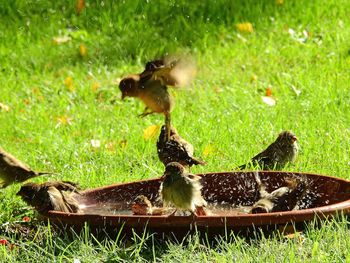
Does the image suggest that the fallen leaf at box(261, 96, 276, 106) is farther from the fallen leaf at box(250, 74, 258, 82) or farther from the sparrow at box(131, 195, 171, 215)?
the sparrow at box(131, 195, 171, 215)

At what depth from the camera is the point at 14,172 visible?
22.9ft

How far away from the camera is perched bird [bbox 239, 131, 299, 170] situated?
7.32 m

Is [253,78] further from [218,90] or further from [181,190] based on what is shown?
[181,190]

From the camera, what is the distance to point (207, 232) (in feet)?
17.8

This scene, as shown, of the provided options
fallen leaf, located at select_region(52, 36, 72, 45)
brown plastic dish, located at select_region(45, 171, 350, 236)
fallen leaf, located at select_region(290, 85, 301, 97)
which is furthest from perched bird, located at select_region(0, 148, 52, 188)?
fallen leaf, located at select_region(52, 36, 72, 45)

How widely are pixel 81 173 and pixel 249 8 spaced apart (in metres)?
5.10

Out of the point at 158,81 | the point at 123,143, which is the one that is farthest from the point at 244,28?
the point at 158,81

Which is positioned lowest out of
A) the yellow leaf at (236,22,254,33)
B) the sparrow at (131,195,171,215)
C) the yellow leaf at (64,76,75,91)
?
the yellow leaf at (64,76,75,91)

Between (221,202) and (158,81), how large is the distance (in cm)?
105

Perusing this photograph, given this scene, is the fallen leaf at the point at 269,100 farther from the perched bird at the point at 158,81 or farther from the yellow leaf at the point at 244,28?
the perched bird at the point at 158,81

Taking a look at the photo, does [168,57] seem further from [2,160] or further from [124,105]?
[124,105]

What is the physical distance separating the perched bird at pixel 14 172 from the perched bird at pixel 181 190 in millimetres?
1555

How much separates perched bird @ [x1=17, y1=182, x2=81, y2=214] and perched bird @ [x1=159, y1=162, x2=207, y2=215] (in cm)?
69

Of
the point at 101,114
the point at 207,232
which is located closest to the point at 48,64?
the point at 101,114
